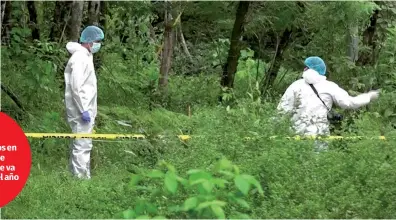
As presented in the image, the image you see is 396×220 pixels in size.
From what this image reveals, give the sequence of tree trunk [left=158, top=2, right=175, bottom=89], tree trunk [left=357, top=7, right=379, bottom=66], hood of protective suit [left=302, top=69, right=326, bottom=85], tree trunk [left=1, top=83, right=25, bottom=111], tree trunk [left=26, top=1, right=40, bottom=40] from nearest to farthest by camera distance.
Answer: hood of protective suit [left=302, top=69, right=326, bottom=85] < tree trunk [left=1, top=83, right=25, bottom=111] < tree trunk [left=158, top=2, right=175, bottom=89] < tree trunk [left=357, top=7, right=379, bottom=66] < tree trunk [left=26, top=1, right=40, bottom=40]

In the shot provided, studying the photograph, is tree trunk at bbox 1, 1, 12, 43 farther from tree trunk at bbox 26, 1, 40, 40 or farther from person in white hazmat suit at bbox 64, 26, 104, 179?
person in white hazmat suit at bbox 64, 26, 104, 179

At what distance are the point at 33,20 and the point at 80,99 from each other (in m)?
6.33

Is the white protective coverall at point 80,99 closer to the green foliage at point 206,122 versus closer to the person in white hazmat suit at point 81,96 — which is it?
the person in white hazmat suit at point 81,96

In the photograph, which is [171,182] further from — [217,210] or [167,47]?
[167,47]

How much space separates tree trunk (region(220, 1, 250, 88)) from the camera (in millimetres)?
14992

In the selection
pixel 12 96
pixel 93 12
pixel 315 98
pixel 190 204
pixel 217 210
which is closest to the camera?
pixel 217 210

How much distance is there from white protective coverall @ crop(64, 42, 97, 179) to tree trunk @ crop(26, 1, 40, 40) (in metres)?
5.58

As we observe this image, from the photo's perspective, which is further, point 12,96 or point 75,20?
point 75,20

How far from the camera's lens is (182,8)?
14141 mm

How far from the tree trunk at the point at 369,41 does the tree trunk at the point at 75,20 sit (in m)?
5.15

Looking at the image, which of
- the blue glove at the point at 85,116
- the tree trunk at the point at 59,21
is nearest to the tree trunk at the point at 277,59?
the tree trunk at the point at 59,21

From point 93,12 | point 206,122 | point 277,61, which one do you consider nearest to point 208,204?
point 206,122

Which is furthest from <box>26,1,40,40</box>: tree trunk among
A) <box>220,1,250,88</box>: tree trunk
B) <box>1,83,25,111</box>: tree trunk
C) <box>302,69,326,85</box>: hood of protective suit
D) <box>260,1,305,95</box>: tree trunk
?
<box>302,69,326,85</box>: hood of protective suit

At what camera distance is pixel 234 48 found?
51.0 feet
